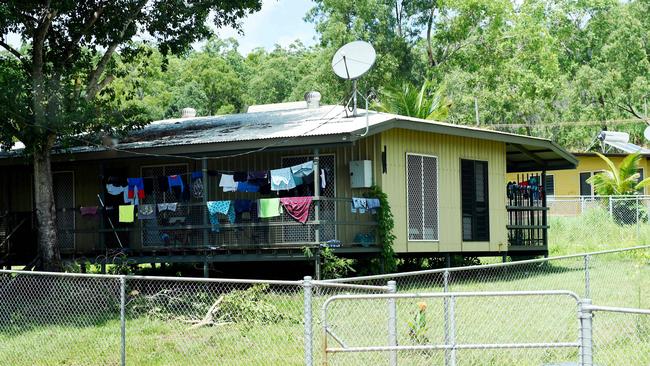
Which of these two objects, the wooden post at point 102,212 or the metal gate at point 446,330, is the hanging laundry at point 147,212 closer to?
the wooden post at point 102,212

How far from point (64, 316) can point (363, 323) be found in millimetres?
5585

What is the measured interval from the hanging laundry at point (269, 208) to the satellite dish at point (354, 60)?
10.5ft

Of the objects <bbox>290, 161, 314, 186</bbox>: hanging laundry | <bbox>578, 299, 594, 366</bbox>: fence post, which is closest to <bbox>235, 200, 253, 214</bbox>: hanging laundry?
<bbox>290, 161, 314, 186</bbox>: hanging laundry

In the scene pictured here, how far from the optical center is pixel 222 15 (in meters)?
22.6

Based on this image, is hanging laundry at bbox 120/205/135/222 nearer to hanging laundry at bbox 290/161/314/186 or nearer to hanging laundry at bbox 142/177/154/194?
hanging laundry at bbox 142/177/154/194

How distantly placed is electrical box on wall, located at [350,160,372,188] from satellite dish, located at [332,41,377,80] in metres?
1.86

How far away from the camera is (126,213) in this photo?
21.3 metres

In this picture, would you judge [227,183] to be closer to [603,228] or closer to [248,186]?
[248,186]

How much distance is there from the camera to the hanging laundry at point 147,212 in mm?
20969

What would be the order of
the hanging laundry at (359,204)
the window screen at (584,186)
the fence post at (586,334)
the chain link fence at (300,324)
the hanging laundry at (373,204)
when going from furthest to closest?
the window screen at (584,186) → the hanging laundry at (373,204) → the hanging laundry at (359,204) → the chain link fence at (300,324) → the fence post at (586,334)

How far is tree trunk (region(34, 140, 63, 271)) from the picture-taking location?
2034cm

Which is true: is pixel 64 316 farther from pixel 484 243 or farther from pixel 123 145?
pixel 484 243

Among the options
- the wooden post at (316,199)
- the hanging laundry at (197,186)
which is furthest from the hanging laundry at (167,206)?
the wooden post at (316,199)

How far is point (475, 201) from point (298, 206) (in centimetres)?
614
